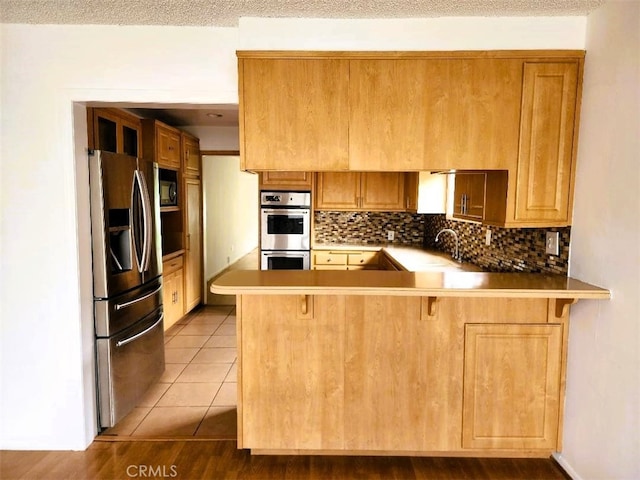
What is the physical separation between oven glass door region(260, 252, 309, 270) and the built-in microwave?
3.73 ft

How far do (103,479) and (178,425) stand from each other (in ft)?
1.83

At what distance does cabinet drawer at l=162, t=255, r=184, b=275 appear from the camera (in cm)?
418

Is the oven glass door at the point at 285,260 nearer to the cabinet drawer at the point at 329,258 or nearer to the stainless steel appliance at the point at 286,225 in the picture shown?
the stainless steel appliance at the point at 286,225

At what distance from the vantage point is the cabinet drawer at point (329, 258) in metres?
4.49

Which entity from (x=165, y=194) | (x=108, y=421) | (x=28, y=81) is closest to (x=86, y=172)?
(x=28, y=81)

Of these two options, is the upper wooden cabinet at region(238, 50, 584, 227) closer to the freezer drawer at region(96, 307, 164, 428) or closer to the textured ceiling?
the textured ceiling

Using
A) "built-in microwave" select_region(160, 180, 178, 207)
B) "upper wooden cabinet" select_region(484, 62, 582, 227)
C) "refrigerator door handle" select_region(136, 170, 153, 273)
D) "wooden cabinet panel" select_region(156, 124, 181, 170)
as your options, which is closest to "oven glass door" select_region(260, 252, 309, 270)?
"built-in microwave" select_region(160, 180, 178, 207)

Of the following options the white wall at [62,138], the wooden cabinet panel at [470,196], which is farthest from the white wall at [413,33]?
the wooden cabinet panel at [470,196]

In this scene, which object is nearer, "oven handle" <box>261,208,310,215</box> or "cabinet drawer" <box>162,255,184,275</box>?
"cabinet drawer" <box>162,255,184,275</box>

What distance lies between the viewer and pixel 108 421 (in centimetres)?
253

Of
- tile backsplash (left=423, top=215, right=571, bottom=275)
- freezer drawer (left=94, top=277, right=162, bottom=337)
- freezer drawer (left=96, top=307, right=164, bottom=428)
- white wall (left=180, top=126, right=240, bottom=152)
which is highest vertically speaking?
white wall (left=180, top=126, right=240, bottom=152)

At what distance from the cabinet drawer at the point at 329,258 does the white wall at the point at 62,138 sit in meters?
2.51

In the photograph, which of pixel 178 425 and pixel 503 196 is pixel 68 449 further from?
pixel 503 196

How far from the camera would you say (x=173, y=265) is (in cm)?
442
